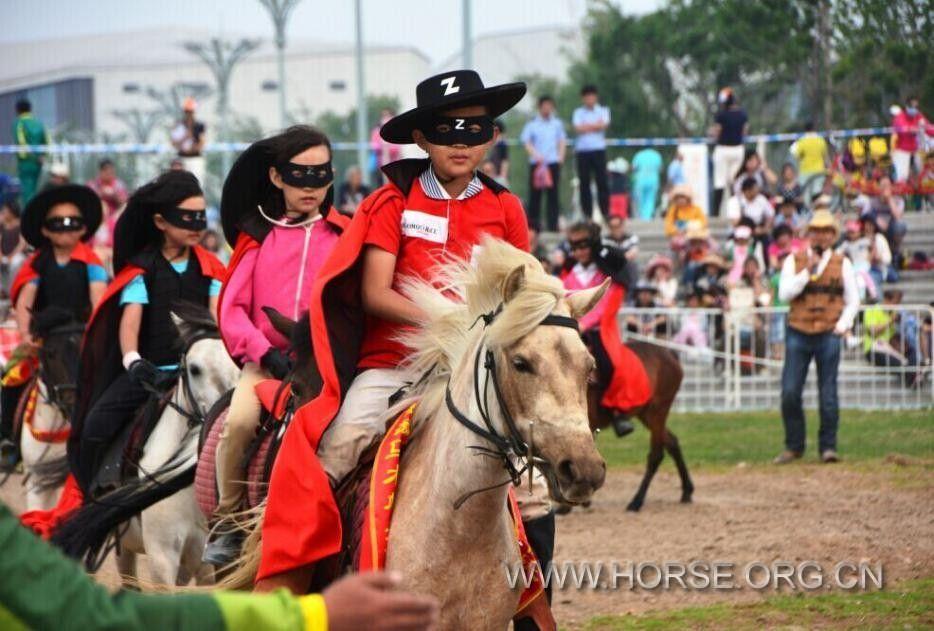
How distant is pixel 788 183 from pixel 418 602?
2147 cm

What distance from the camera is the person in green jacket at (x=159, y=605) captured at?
247 cm

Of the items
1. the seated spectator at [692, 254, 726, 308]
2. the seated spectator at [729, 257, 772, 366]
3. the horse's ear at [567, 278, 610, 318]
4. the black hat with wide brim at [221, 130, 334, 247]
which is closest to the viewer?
the horse's ear at [567, 278, 610, 318]

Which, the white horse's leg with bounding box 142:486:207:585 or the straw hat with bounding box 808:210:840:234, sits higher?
the straw hat with bounding box 808:210:840:234

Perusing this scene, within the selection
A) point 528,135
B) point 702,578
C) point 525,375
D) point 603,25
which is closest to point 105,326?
point 702,578

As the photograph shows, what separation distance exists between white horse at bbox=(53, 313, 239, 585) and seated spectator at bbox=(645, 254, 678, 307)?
12.3 metres

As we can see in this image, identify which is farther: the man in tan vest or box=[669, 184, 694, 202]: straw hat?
box=[669, 184, 694, 202]: straw hat

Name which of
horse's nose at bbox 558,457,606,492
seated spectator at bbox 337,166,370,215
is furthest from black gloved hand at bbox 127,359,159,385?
seated spectator at bbox 337,166,370,215

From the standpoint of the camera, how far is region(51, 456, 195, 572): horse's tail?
7699 millimetres

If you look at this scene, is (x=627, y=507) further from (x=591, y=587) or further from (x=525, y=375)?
(x=525, y=375)

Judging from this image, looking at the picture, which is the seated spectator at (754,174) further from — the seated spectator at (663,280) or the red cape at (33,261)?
the red cape at (33,261)

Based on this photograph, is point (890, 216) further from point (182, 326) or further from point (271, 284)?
point (271, 284)

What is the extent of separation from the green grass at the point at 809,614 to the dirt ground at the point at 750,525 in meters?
0.28

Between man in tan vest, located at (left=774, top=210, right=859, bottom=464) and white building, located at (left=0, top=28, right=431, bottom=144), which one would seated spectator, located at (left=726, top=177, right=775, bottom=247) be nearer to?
man in tan vest, located at (left=774, top=210, right=859, bottom=464)

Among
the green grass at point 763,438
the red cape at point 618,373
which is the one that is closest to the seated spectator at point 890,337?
the green grass at point 763,438
